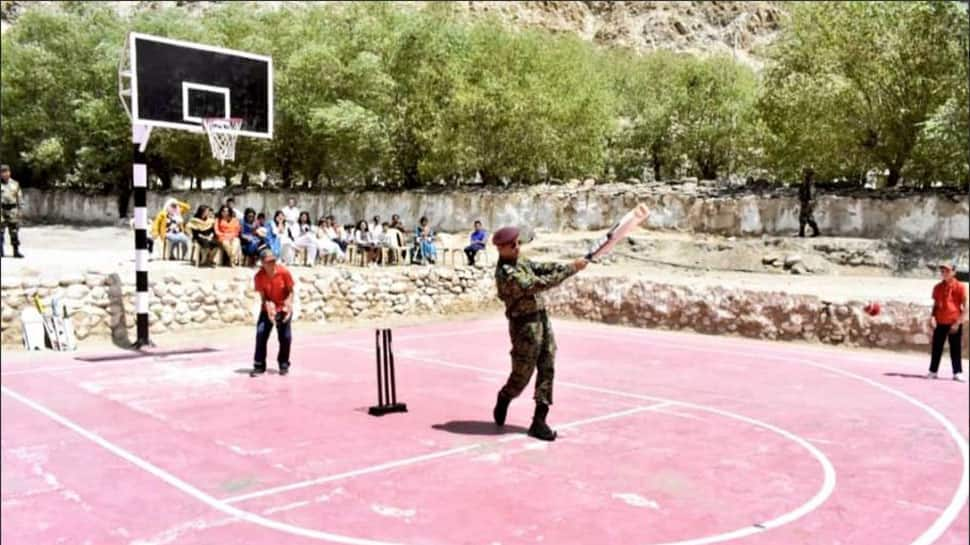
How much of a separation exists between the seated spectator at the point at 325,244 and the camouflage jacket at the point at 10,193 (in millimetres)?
3965

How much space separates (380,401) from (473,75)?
16.2 metres

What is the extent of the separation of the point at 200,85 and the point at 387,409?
3017mm

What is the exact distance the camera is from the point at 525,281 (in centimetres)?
549

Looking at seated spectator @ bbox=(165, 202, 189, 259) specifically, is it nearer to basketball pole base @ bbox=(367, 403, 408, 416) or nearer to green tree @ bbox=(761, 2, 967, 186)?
basketball pole base @ bbox=(367, 403, 408, 416)

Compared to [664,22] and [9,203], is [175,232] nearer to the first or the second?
[9,203]

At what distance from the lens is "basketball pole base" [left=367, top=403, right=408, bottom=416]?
23.7ft

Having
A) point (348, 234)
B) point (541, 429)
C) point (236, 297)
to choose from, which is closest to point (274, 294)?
point (348, 234)

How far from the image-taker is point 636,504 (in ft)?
15.2

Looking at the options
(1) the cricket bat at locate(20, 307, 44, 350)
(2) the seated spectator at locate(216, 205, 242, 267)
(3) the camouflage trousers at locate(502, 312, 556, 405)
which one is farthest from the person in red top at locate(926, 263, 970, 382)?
(1) the cricket bat at locate(20, 307, 44, 350)

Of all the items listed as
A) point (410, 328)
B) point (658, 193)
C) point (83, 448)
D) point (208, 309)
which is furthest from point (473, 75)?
point (83, 448)

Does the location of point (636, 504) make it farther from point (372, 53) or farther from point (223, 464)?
point (372, 53)

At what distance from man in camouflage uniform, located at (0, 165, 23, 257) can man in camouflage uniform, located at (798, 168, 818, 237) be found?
59.3 ft

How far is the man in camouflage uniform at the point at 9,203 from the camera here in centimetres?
331

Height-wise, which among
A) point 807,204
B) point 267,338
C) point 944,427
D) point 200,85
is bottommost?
point 944,427
